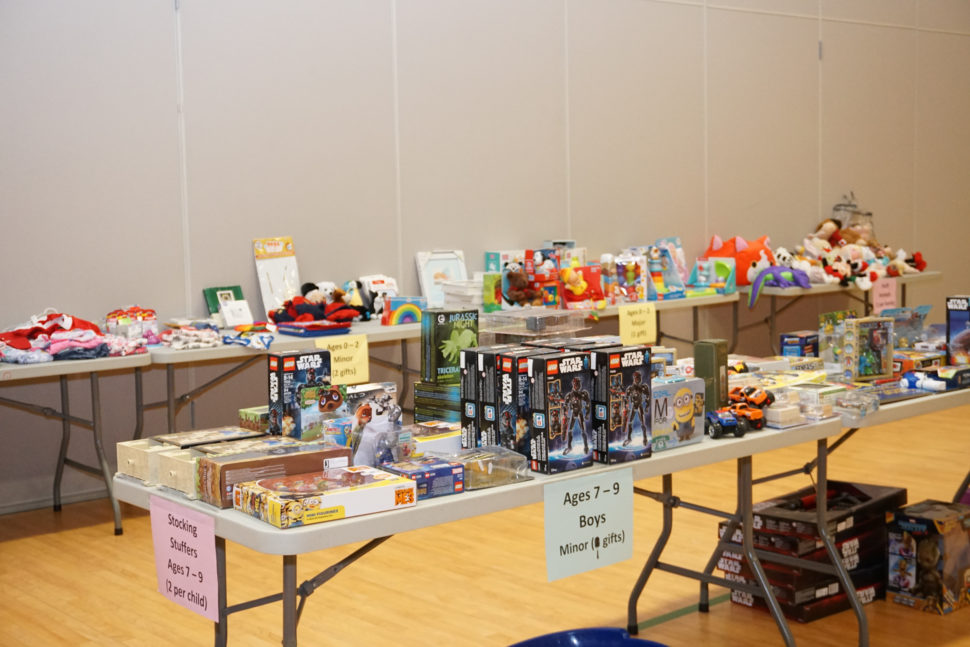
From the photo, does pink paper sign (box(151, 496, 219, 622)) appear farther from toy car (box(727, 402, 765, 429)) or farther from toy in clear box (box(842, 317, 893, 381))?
toy in clear box (box(842, 317, 893, 381))

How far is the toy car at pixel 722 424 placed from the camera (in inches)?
109

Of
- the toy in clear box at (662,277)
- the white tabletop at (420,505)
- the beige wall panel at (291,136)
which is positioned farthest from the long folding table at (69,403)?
the toy in clear box at (662,277)

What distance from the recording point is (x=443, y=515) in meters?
2.21

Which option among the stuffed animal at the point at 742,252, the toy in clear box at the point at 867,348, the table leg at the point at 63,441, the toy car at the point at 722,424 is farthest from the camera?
the stuffed animal at the point at 742,252

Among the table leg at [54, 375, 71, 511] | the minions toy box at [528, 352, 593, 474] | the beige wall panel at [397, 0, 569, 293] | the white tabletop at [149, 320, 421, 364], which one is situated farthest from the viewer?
the beige wall panel at [397, 0, 569, 293]

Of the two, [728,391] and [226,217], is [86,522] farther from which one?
[728,391]

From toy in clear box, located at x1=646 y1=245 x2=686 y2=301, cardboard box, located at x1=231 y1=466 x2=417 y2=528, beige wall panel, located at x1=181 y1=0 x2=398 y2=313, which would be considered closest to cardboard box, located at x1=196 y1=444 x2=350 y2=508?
cardboard box, located at x1=231 y1=466 x2=417 y2=528

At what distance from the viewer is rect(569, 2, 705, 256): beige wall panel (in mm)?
6848

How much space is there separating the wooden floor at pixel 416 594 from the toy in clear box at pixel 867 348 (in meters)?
0.86

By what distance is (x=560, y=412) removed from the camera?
7.86 feet

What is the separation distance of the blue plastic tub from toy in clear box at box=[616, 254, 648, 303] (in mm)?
4404

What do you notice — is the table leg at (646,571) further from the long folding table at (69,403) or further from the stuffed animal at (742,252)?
the stuffed animal at (742,252)

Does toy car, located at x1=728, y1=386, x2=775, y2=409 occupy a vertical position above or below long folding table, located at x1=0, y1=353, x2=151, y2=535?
above

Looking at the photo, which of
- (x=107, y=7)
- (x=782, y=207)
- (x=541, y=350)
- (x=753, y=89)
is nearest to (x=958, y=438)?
(x=782, y=207)
